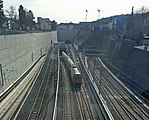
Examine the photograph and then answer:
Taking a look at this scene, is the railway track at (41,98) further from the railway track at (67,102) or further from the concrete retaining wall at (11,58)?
the concrete retaining wall at (11,58)

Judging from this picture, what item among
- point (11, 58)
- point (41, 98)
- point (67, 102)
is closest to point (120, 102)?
point (67, 102)

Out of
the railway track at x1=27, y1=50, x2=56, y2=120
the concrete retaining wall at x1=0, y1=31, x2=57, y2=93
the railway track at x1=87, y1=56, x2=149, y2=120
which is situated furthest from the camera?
the concrete retaining wall at x1=0, y1=31, x2=57, y2=93

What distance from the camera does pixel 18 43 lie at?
29547 mm

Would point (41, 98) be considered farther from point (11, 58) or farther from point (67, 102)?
point (11, 58)

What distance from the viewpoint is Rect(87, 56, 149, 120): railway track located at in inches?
759

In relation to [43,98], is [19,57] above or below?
above

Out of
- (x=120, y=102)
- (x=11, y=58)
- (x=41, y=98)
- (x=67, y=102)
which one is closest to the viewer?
(x=67, y=102)

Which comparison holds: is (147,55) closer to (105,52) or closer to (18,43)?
(18,43)

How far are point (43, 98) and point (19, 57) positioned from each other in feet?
33.3

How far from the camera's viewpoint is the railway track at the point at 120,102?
1928 cm

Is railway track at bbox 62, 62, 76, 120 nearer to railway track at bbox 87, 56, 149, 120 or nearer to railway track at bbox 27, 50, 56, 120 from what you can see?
railway track at bbox 27, 50, 56, 120

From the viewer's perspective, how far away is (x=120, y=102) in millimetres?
22594

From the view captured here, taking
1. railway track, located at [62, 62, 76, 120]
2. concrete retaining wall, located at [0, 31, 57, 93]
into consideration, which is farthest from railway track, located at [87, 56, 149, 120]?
concrete retaining wall, located at [0, 31, 57, 93]

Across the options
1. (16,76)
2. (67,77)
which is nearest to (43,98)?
(16,76)
